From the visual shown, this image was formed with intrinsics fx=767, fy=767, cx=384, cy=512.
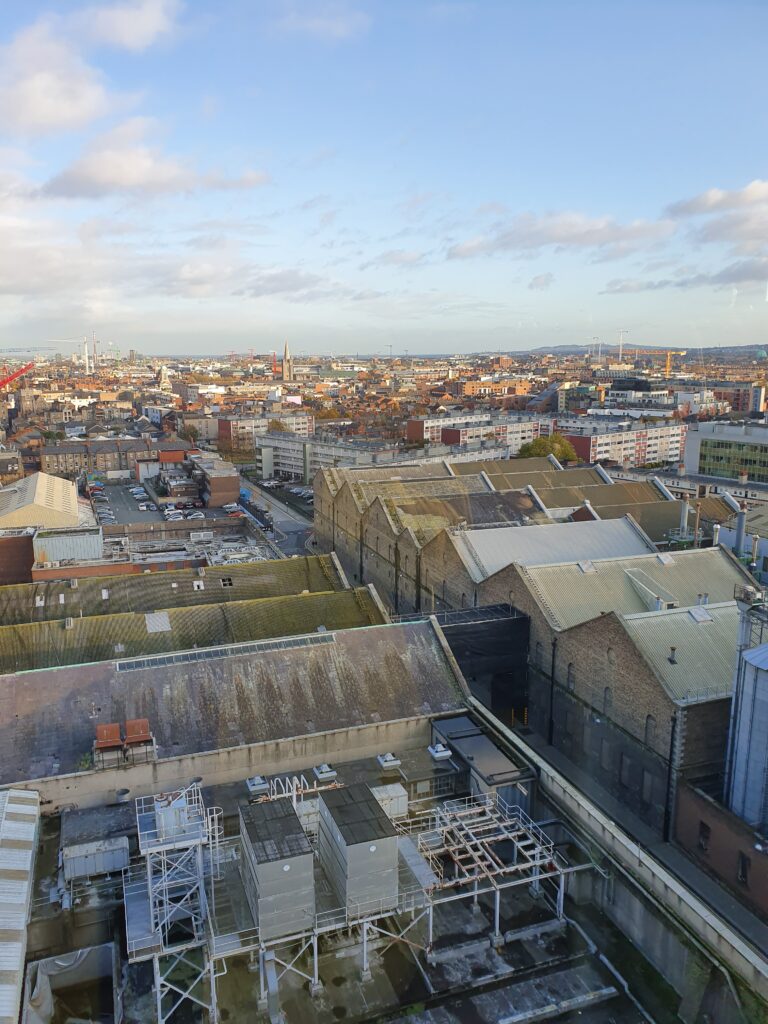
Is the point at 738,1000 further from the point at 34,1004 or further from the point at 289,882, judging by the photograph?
the point at 34,1004

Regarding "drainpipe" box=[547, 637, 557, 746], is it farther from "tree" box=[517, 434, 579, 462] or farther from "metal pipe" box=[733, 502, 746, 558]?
"tree" box=[517, 434, 579, 462]

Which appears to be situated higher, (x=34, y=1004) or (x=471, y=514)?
(x=471, y=514)

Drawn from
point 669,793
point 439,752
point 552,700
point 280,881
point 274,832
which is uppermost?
point 274,832

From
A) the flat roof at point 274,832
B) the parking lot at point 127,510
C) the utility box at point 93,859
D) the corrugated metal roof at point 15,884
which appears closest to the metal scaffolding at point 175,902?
the utility box at point 93,859

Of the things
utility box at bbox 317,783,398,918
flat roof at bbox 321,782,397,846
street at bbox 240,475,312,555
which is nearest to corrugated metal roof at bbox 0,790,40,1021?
utility box at bbox 317,783,398,918

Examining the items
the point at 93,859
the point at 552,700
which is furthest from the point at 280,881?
the point at 552,700

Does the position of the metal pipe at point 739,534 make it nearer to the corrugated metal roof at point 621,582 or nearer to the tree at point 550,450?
the corrugated metal roof at point 621,582

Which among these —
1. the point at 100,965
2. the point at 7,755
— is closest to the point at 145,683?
the point at 7,755

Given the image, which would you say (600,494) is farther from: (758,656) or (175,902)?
(175,902)
